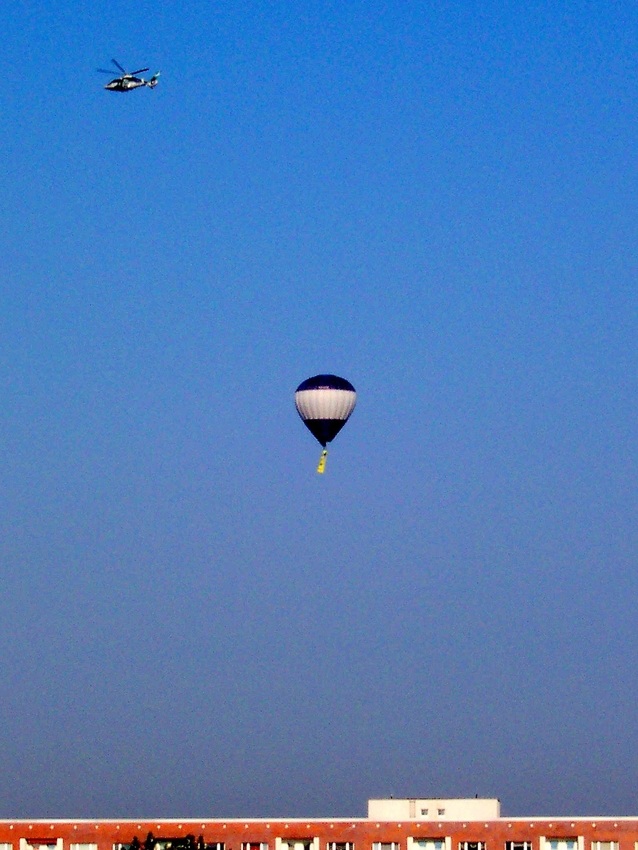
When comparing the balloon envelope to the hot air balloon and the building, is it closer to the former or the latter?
the hot air balloon

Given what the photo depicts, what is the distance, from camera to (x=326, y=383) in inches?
5438

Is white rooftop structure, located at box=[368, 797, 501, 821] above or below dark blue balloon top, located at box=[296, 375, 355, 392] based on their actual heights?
below

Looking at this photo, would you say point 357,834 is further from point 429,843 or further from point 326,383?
point 326,383

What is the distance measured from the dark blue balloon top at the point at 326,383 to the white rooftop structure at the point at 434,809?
24069mm

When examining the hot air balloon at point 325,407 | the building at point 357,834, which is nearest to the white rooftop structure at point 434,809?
the building at point 357,834

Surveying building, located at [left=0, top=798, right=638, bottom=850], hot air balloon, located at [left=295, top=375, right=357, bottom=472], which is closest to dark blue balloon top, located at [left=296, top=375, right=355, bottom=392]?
hot air balloon, located at [left=295, top=375, right=357, bottom=472]

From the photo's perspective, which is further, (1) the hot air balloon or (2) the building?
(2) the building

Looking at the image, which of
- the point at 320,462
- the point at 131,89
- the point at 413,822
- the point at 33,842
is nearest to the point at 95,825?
the point at 33,842

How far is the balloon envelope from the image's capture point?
13750 cm

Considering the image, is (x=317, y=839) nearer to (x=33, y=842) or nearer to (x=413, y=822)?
(x=413, y=822)

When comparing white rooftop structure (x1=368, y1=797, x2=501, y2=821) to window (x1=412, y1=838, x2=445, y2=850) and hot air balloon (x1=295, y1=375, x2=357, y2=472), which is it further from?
hot air balloon (x1=295, y1=375, x2=357, y2=472)

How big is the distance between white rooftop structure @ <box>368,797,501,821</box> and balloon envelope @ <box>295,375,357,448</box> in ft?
75.0

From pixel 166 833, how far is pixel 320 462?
22192 millimetres

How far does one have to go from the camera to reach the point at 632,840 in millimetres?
146750
